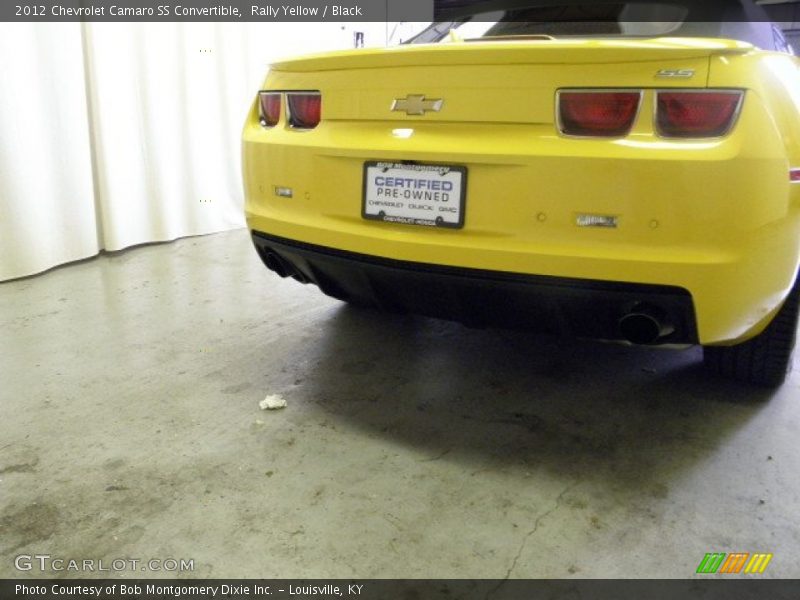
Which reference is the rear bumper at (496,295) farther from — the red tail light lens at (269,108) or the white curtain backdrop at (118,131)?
the white curtain backdrop at (118,131)

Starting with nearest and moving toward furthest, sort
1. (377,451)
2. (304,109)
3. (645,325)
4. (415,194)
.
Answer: (645,325)
(415,194)
(377,451)
(304,109)

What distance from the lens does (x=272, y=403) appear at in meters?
2.03

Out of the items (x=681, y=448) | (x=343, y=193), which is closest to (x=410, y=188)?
(x=343, y=193)

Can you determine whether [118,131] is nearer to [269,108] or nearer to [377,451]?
[269,108]

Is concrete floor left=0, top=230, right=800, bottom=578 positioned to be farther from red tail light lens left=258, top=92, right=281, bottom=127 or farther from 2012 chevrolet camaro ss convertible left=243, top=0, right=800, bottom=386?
red tail light lens left=258, top=92, right=281, bottom=127

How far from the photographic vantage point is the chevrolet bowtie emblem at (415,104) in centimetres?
164

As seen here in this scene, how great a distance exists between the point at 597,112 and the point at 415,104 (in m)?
0.46

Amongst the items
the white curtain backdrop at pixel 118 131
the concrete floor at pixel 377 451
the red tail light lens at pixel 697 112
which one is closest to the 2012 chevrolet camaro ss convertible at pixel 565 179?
the red tail light lens at pixel 697 112

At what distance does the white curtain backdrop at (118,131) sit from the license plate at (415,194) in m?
2.15

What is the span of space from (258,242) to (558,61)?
109cm

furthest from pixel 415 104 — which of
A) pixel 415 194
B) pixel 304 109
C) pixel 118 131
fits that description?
pixel 118 131

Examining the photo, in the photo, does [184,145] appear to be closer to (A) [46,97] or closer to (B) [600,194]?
(A) [46,97]

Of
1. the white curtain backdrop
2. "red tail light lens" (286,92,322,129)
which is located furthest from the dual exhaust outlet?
the white curtain backdrop

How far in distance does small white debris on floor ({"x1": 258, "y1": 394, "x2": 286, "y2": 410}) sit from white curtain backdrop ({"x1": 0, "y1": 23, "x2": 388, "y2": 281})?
80.7 inches
